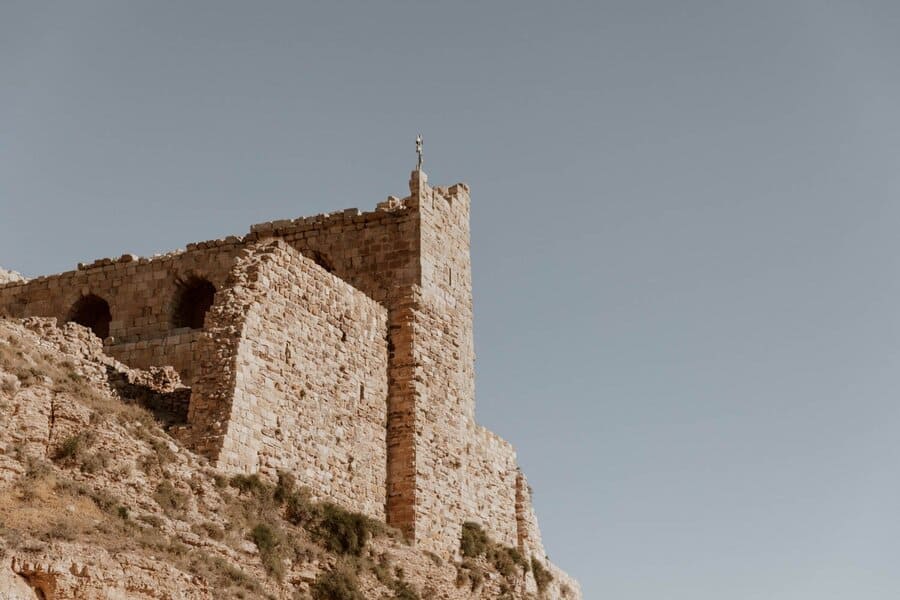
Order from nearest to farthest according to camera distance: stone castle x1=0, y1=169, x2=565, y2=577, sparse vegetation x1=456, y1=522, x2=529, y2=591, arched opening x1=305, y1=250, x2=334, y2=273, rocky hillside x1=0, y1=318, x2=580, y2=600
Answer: rocky hillside x1=0, y1=318, x2=580, y2=600
stone castle x1=0, y1=169, x2=565, y2=577
sparse vegetation x1=456, y1=522, x2=529, y2=591
arched opening x1=305, y1=250, x2=334, y2=273

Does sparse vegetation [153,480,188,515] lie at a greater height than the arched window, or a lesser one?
lesser

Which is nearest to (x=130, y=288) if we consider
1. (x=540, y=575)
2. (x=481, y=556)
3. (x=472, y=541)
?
(x=472, y=541)

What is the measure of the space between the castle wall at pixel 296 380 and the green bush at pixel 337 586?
1768 millimetres

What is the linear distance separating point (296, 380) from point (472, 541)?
19.6ft

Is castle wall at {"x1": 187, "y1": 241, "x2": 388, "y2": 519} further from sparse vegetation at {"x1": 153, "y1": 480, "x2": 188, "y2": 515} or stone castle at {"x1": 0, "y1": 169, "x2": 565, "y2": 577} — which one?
sparse vegetation at {"x1": 153, "y1": 480, "x2": 188, "y2": 515}

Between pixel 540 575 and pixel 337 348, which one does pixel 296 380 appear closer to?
pixel 337 348

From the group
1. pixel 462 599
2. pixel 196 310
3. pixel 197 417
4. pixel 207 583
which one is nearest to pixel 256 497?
pixel 197 417

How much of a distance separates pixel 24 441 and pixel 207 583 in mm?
2993

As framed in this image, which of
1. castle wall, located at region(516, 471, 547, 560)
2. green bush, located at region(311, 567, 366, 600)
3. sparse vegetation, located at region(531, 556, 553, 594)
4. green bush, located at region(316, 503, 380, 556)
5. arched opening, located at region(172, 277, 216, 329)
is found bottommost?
green bush, located at region(311, 567, 366, 600)

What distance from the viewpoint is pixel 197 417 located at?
24.4 metres

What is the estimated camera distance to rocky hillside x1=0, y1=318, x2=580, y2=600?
728 inches

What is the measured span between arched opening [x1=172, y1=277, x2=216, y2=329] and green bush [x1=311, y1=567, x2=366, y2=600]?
7.78 m

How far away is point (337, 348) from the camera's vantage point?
1099 inches

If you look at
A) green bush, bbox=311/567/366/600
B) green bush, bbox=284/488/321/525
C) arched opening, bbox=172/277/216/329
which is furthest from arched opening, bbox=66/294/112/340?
green bush, bbox=311/567/366/600
